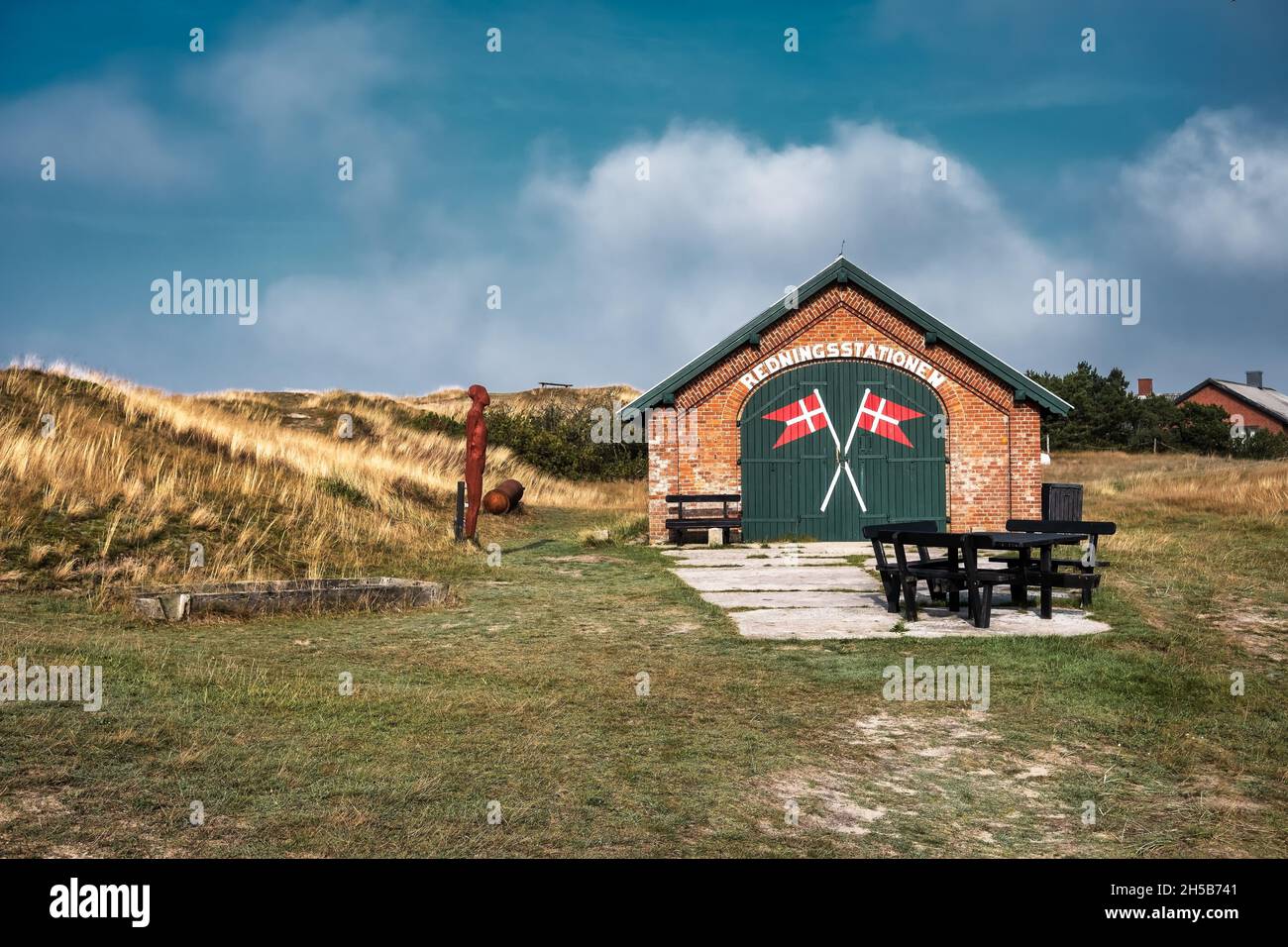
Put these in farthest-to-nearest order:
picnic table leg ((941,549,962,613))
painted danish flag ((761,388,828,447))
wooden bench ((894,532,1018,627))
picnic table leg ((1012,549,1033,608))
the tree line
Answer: the tree line, painted danish flag ((761,388,828,447)), picnic table leg ((1012,549,1033,608)), picnic table leg ((941,549,962,613)), wooden bench ((894,532,1018,627))

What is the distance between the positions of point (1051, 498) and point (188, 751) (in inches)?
665

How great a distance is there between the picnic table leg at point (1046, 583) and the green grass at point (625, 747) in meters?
0.73


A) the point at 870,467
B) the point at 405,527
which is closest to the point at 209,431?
the point at 405,527

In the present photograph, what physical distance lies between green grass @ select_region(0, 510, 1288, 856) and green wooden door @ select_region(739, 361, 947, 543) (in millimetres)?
10238

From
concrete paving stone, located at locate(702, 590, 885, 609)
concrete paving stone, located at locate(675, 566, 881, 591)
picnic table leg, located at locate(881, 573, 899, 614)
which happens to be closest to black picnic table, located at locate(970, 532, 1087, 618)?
picnic table leg, located at locate(881, 573, 899, 614)

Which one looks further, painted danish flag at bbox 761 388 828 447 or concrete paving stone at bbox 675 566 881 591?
painted danish flag at bbox 761 388 828 447

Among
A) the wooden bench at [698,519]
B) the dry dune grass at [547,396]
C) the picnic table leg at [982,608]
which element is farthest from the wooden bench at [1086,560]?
the dry dune grass at [547,396]

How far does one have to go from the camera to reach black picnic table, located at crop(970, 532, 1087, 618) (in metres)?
9.42

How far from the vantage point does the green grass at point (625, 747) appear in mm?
4320

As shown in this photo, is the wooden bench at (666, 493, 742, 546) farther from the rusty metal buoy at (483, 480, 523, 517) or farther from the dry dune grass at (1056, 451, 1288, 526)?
the dry dune grass at (1056, 451, 1288, 526)

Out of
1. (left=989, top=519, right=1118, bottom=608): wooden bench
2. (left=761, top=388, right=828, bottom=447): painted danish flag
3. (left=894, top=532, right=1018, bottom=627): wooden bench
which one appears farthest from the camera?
(left=761, top=388, right=828, bottom=447): painted danish flag

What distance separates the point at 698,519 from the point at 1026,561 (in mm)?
8943

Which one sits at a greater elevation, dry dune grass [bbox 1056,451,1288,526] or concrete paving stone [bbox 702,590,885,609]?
dry dune grass [bbox 1056,451,1288,526]
